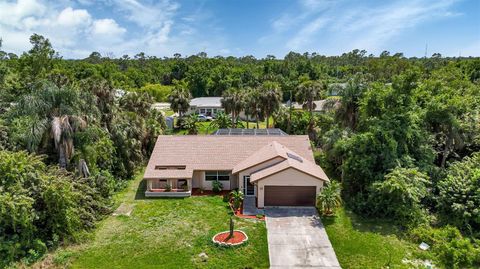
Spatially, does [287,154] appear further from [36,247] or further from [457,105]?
[36,247]

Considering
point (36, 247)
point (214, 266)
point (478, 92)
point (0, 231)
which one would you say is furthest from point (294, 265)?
point (478, 92)

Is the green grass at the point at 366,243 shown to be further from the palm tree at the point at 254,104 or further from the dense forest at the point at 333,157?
the palm tree at the point at 254,104

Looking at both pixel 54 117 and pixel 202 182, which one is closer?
pixel 54 117

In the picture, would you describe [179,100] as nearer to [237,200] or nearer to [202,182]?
[202,182]

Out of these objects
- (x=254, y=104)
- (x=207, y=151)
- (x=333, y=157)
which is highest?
(x=254, y=104)

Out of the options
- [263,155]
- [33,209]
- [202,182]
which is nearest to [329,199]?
[263,155]
